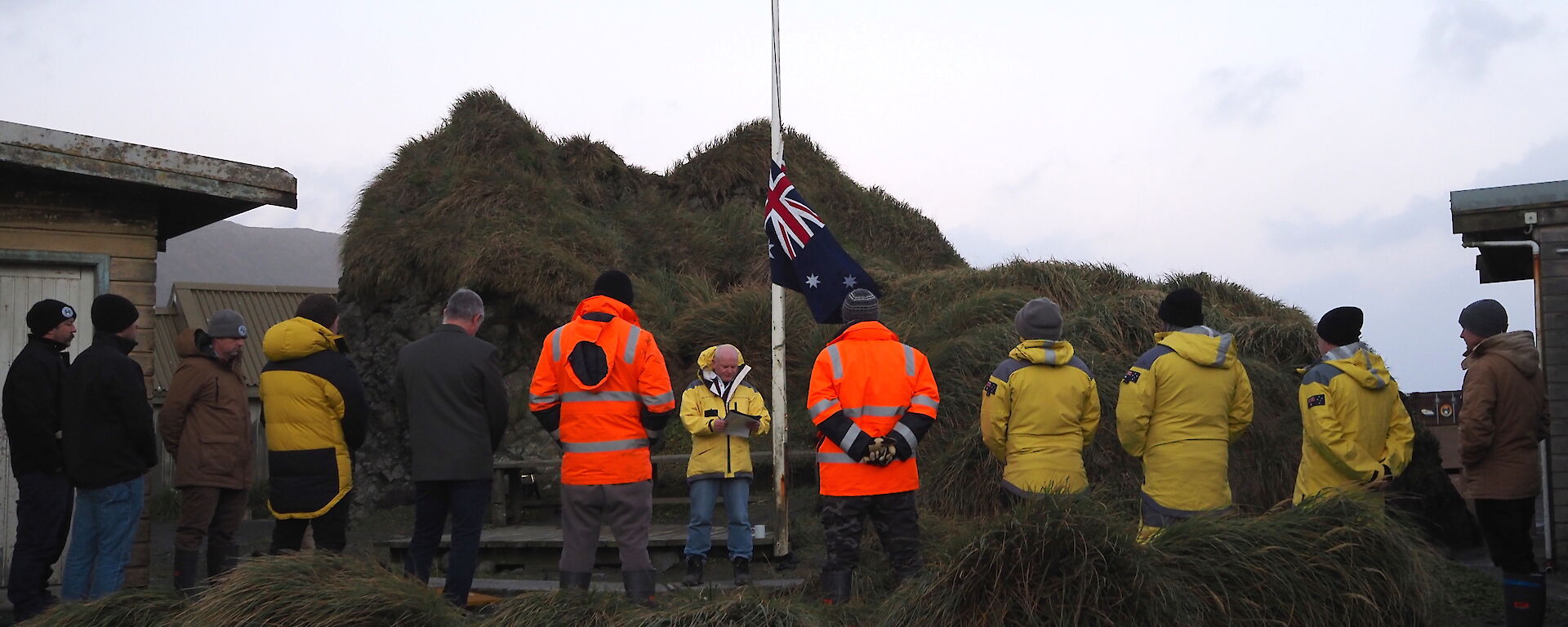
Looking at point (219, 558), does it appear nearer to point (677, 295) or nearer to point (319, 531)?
point (319, 531)

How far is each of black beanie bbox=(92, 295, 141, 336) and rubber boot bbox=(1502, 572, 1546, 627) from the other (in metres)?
7.53

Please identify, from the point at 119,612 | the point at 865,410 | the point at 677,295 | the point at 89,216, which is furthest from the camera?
the point at 677,295

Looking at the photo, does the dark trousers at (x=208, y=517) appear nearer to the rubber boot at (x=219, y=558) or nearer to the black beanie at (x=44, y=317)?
the rubber boot at (x=219, y=558)

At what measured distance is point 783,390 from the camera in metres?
8.57

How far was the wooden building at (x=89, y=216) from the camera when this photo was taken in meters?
7.84

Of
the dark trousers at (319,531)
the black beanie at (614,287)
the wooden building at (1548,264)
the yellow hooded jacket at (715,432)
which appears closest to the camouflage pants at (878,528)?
the black beanie at (614,287)

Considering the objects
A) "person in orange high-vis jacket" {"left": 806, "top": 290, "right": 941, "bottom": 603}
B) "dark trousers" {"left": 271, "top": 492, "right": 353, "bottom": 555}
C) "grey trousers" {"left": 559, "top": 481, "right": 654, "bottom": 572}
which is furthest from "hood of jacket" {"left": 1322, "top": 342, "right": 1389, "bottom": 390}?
"dark trousers" {"left": 271, "top": 492, "right": 353, "bottom": 555}

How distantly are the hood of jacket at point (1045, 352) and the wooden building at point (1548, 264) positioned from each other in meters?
5.05

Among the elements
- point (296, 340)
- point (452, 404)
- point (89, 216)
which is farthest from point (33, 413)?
point (452, 404)

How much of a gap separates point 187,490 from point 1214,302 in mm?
10814

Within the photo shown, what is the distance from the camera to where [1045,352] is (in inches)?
248

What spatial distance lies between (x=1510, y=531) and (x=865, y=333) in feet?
11.5

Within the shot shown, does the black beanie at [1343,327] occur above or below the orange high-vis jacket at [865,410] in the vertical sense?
above

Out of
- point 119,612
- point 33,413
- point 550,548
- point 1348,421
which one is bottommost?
point 550,548
